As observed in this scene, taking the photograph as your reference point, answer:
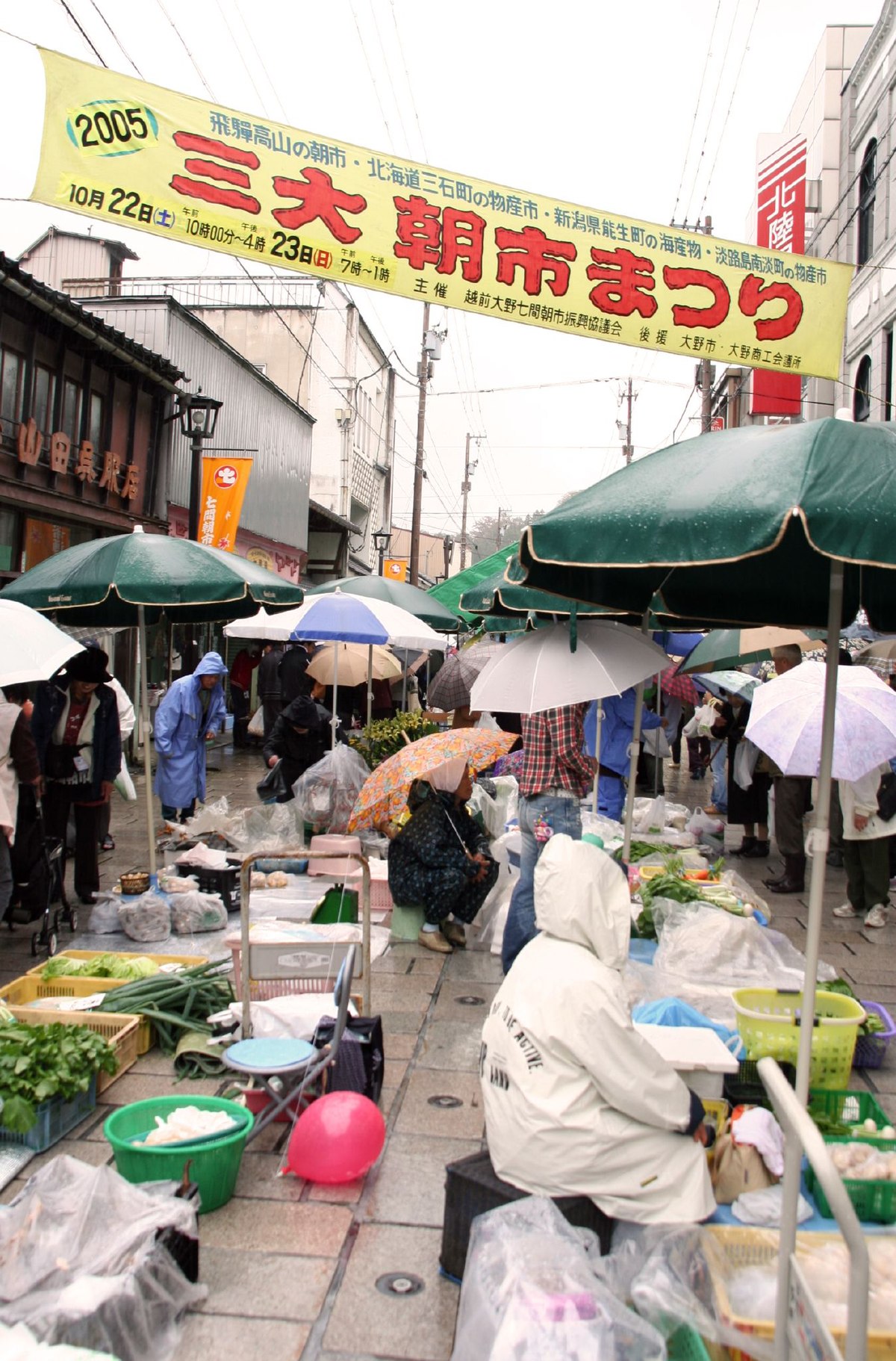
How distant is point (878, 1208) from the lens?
371 centimetres

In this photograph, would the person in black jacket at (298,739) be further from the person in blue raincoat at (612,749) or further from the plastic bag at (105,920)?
the plastic bag at (105,920)

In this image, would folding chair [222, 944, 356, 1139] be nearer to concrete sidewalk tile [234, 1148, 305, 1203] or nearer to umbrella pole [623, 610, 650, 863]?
concrete sidewalk tile [234, 1148, 305, 1203]

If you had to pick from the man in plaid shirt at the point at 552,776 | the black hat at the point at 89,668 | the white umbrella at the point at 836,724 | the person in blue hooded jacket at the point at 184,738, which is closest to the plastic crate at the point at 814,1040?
the white umbrella at the point at 836,724

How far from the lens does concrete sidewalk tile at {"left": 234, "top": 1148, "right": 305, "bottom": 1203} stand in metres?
3.99

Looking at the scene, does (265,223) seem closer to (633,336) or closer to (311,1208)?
(633,336)

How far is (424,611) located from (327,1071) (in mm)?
9117

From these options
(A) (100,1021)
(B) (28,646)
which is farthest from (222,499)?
(A) (100,1021)

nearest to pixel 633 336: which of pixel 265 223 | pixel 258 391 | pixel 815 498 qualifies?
pixel 265 223

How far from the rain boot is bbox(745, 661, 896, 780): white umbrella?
131 inches

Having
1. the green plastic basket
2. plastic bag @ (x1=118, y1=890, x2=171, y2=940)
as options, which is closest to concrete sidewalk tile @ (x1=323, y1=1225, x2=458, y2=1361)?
the green plastic basket

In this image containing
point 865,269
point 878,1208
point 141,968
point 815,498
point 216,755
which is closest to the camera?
point 815,498

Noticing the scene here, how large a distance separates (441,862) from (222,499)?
10.9 meters

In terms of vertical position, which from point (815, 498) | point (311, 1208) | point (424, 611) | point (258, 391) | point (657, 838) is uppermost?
point (258, 391)

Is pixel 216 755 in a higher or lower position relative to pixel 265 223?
lower
